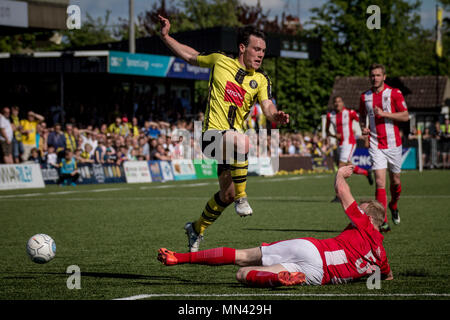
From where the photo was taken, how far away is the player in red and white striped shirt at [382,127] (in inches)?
443

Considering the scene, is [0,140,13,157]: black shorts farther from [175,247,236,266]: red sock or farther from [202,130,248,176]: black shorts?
[175,247,236,266]: red sock

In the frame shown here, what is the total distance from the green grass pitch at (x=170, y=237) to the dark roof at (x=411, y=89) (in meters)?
41.7

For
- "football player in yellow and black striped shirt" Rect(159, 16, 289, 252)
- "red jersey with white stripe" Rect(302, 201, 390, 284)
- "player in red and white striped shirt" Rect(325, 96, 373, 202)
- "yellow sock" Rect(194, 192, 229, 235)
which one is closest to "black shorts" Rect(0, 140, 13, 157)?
"player in red and white striped shirt" Rect(325, 96, 373, 202)

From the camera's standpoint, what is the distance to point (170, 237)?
34.2 ft

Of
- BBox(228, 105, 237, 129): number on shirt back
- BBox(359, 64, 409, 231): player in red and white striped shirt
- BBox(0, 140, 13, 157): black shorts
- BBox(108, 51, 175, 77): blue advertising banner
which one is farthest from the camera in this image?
BBox(108, 51, 175, 77): blue advertising banner

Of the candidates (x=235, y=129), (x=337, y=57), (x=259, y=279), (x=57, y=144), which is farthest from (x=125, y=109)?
(x=337, y=57)

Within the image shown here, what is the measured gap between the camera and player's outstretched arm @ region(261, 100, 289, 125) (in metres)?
7.01

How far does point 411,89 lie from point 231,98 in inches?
2267

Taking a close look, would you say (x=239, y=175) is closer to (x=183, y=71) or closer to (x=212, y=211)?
(x=212, y=211)

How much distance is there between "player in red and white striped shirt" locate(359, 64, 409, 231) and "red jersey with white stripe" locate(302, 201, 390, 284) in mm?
5142

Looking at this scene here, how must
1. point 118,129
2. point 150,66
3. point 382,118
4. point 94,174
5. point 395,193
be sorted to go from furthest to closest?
point 150,66 < point 118,129 < point 94,174 < point 395,193 < point 382,118
